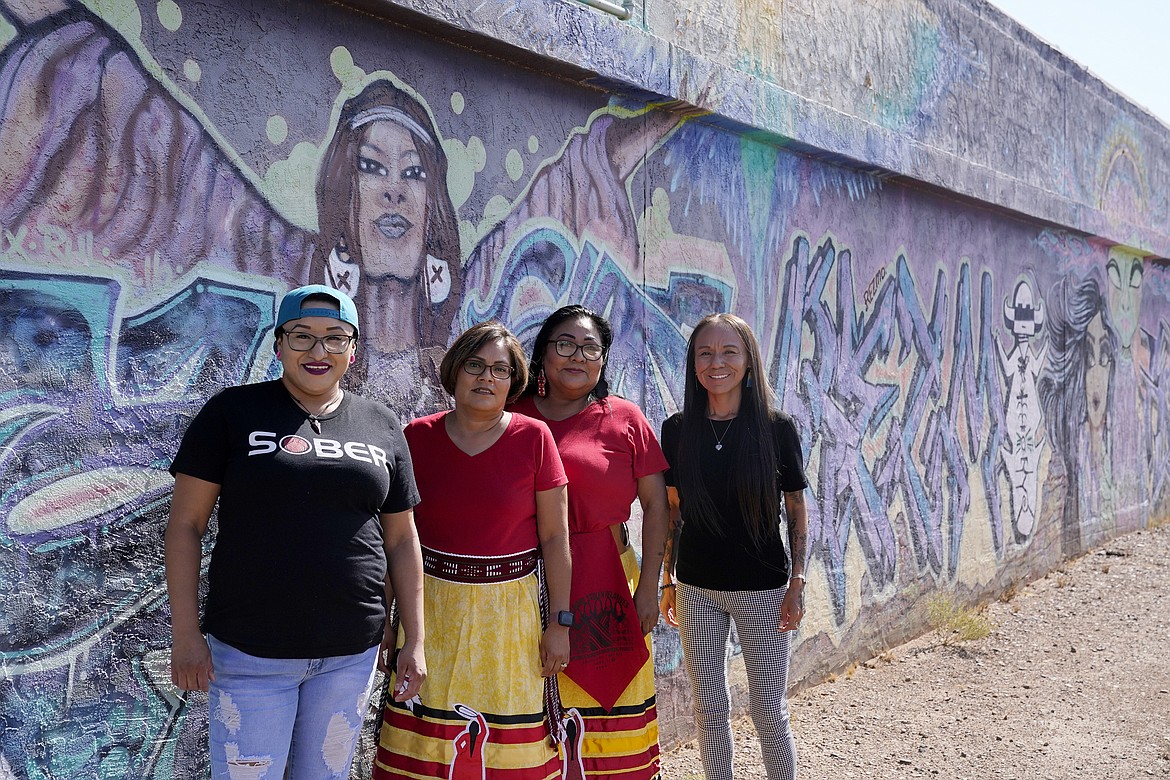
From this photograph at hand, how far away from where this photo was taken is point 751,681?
12.4 feet

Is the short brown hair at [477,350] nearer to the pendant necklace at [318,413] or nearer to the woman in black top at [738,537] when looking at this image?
the pendant necklace at [318,413]

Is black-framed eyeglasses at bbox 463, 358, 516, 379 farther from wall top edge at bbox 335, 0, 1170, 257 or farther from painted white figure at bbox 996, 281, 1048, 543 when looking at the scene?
painted white figure at bbox 996, 281, 1048, 543

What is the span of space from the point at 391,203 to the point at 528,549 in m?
1.36

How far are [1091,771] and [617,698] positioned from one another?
2.55 metres

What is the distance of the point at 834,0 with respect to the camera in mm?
6125

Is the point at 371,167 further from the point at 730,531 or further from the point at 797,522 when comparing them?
the point at 797,522

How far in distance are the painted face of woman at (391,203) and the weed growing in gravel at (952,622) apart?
471cm

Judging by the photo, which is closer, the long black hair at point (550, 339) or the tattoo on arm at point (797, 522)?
the long black hair at point (550, 339)

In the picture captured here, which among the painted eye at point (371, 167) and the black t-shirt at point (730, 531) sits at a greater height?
the painted eye at point (371, 167)

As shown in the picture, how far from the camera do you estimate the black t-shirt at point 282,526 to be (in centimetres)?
260

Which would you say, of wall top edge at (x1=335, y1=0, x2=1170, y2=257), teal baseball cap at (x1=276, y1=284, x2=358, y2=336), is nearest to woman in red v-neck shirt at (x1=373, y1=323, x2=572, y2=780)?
teal baseball cap at (x1=276, y1=284, x2=358, y2=336)

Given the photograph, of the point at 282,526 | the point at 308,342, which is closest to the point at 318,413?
the point at 308,342

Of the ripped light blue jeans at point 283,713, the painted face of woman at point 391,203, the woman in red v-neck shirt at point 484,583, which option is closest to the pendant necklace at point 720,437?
the woman in red v-neck shirt at point 484,583

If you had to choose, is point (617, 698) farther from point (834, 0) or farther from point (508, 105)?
point (834, 0)
